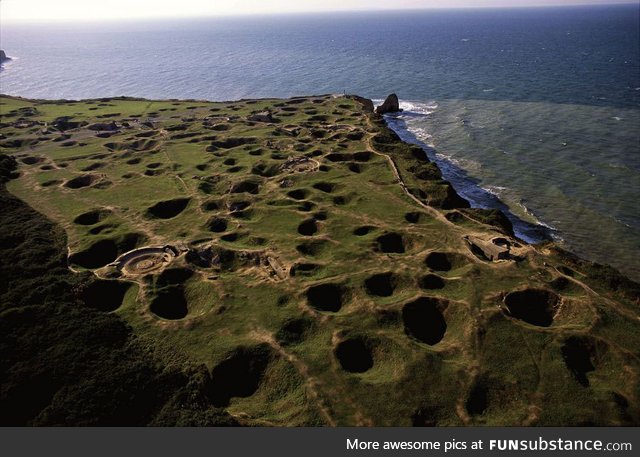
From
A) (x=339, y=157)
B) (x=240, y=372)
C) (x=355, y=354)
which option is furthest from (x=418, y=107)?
(x=240, y=372)

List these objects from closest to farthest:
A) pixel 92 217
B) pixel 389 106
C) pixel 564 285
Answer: pixel 564 285 < pixel 92 217 < pixel 389 106

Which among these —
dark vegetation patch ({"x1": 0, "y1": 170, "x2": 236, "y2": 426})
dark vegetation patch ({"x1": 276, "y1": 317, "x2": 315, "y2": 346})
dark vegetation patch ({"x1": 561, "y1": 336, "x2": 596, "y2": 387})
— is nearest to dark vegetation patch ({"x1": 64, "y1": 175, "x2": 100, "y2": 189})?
dark vegetation patch ({"x1": 0, "y1": 170, "x2": 236, "y2": 426})

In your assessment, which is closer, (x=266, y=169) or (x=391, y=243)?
(x=391, y=243)

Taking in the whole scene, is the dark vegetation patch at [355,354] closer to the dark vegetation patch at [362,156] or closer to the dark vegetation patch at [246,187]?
the dark vegetation patch at [246,187]

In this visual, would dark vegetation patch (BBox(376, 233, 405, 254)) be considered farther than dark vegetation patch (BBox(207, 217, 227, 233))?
No

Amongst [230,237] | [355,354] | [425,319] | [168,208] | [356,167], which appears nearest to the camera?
[355,354]

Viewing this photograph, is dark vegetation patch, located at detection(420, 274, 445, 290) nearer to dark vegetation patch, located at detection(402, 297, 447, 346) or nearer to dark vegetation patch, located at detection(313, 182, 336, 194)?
dark vegetation patch, located at detection(402, 297, 447, 346)

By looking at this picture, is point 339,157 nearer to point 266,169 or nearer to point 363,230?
point 266,169
